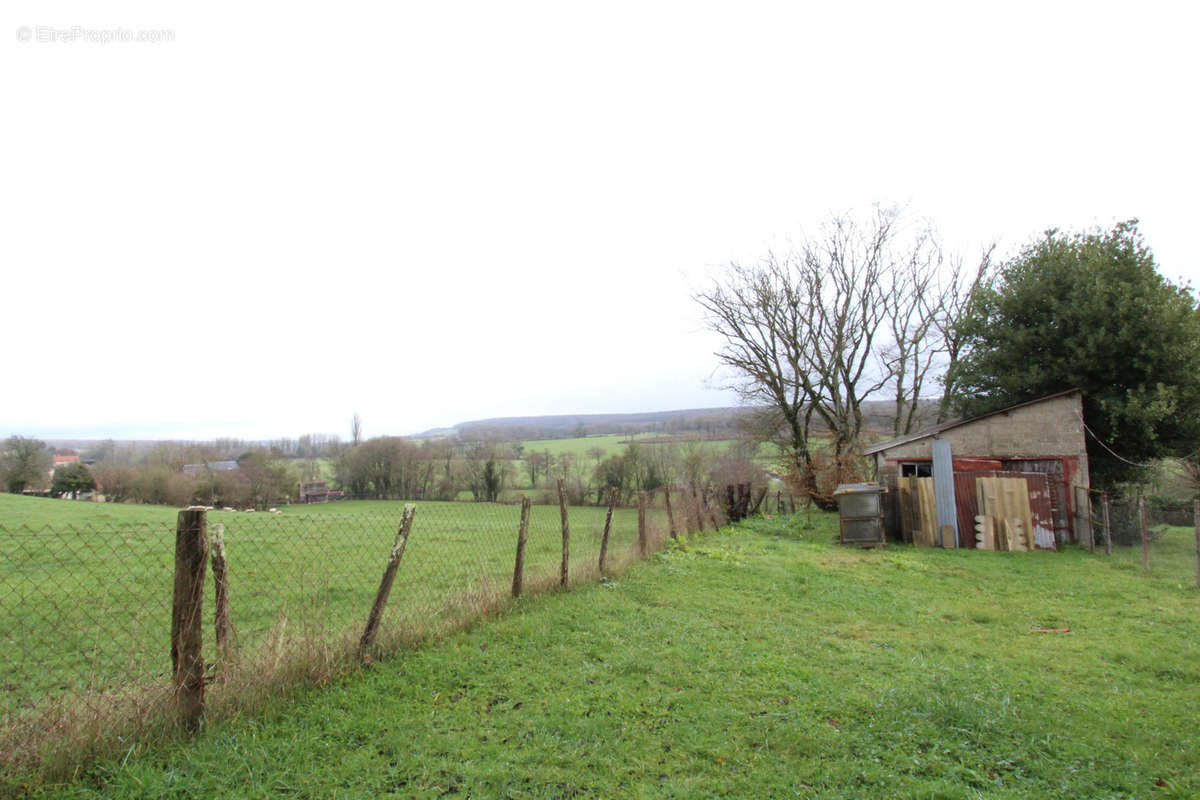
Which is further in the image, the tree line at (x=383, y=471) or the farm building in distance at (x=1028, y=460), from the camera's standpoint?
the tree line at (x=383, y=471)

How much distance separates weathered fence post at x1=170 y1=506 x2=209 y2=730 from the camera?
3.68 metres

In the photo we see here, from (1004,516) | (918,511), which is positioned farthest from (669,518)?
(1004,516)

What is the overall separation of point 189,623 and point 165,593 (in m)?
6.54

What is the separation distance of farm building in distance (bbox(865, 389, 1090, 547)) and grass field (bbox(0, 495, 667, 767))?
8132 millimetres

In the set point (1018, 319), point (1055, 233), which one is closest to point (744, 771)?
point (1018, 319)

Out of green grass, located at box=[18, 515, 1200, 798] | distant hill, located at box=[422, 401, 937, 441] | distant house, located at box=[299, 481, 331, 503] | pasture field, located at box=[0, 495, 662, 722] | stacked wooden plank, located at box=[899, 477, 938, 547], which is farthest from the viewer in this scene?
distant house, located at box=[299, 481, 331, 503]

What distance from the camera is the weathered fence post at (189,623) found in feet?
12.1

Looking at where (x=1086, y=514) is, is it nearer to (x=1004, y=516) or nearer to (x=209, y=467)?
(x=1004, y=516)

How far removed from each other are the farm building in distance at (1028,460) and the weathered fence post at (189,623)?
15591mm

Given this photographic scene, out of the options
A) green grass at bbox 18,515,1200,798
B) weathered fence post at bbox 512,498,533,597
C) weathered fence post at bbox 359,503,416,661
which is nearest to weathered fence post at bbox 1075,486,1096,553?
green grass at bbox 18,515,1200,798

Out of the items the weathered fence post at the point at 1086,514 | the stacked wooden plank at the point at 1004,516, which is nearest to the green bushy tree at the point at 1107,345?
the weathered fence post at the point at 1086,514

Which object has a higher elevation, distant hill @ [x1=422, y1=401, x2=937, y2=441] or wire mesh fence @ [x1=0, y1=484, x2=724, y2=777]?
distant hill @ [x1=422, y1=401, x2=937, y2=441]

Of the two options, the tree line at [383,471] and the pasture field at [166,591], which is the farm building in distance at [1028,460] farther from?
the tree line at [383,471]

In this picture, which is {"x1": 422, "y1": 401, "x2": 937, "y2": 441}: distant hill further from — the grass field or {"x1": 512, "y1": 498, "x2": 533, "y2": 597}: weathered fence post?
{"x1": 512, "y1": 498, "x2": 533, "y2": 597}: weathered fence post
